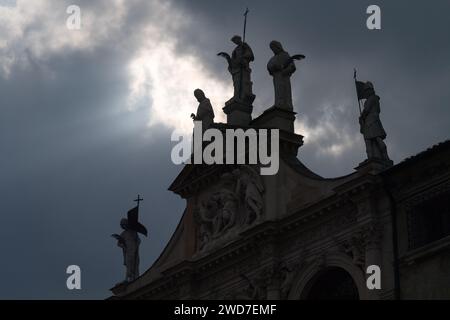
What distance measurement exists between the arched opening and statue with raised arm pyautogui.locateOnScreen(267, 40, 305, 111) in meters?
6.04

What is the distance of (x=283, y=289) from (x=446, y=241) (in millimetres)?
6211

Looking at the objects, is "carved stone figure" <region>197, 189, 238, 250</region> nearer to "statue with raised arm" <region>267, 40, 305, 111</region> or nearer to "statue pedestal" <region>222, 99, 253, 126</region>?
"statue pedestal" <region>222, 99, 253, 126</region>

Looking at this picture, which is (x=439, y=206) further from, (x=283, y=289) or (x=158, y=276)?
(x=158, y=276)

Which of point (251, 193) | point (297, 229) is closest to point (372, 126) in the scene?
point (297, 229)

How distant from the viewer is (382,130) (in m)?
35.0

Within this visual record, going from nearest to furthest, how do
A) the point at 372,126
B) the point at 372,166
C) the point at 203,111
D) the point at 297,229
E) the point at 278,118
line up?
the point at 372,166 < the point at 372,126 < the point at 297,229 < the point at 278,118 < the point at 203,111

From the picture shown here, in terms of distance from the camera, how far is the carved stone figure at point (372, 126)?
34.8 meters

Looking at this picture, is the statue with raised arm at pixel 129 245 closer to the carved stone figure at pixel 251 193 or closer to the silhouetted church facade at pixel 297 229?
the silhouetted church facade at pixel 297 229

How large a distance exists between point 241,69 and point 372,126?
24.5 ft

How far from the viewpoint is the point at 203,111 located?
140 feet

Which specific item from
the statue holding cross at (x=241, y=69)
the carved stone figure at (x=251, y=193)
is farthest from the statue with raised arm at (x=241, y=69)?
the carved stone figure at (x=251, y=193)

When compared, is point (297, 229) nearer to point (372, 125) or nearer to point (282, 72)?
point (372, 125)

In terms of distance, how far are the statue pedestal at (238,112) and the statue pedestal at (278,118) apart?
5.22 ft
